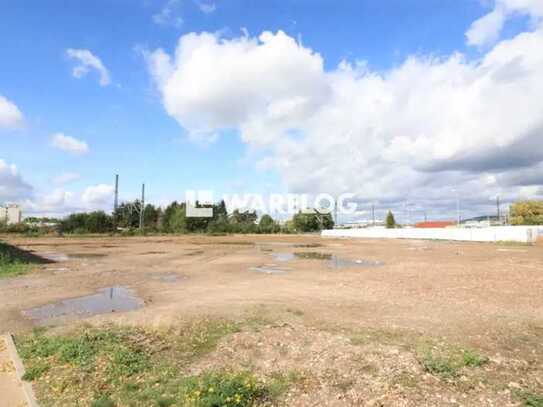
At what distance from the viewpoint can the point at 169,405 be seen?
382 cm

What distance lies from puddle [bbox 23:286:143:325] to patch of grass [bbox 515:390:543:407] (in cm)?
747

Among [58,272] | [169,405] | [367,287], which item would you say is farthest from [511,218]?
[169,405]

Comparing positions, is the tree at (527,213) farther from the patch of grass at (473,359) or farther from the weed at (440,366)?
the weed at (440,366)

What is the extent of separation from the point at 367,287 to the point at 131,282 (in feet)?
25.8

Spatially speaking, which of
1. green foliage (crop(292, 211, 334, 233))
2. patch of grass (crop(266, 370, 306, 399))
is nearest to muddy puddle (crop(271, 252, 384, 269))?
patch of grass (crop(266, 370, 306, 399))

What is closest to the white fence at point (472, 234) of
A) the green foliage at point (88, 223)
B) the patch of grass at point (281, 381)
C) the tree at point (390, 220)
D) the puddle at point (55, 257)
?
the tree at point (390, 220)

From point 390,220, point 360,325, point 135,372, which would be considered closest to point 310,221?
point 390,220

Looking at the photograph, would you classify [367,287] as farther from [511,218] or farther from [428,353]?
[511,218]

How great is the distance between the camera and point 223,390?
154 inches

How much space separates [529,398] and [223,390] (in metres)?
3.12

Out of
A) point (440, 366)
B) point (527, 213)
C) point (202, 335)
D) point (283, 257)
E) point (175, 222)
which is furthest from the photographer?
point (175, 222)

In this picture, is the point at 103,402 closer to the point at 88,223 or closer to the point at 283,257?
the point at 283,257

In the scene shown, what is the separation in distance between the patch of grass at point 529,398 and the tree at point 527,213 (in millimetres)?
66111

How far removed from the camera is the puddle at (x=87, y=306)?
7.94 metres
